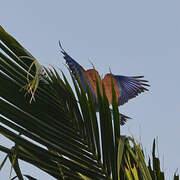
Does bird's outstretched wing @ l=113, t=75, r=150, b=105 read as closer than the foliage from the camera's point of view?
No

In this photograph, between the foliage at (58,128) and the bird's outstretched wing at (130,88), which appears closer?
the foliage at (58,128)

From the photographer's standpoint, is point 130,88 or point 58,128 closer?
point 58,128

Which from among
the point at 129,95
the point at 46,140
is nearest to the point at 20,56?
the point at 46,140

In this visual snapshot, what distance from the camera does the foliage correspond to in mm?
1604

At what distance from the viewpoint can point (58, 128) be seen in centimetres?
167

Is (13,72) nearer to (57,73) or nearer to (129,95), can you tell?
(57,73)

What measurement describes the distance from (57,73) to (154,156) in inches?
18.0

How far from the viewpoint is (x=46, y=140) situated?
163cm

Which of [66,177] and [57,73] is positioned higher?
[57,73]

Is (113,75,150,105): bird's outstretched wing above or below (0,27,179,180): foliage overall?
above

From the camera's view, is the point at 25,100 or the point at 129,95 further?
the point at 129,95

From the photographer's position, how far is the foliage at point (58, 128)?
5.26ft

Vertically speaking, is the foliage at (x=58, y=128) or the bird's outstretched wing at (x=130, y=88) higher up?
the bird's outstretched wing at (x=130, y=88)

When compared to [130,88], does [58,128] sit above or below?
below
